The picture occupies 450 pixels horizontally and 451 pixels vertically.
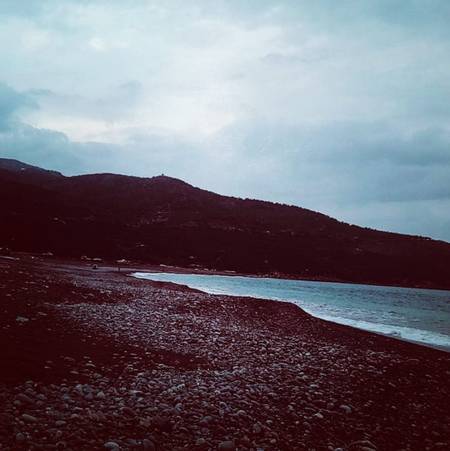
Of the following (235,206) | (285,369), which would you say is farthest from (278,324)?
(235,206)

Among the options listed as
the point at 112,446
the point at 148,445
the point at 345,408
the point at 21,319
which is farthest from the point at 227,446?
the point at 21,319

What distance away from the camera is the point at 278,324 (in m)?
20.4

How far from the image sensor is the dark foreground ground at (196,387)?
6.09 meters

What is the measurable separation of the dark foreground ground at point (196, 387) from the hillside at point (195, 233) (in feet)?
197

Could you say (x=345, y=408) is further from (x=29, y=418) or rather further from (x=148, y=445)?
(x=29, y=418)

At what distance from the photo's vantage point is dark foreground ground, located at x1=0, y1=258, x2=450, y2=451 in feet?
20.0

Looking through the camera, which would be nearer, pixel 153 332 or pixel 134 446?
pixel 134 446

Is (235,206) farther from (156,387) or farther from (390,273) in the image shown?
(156,387)

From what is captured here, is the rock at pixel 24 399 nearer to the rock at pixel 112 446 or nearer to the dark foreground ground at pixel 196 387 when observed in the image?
the dark foreground ground at pixel 196 387

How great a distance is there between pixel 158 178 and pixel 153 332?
143082 mm

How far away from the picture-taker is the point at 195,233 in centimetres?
11338

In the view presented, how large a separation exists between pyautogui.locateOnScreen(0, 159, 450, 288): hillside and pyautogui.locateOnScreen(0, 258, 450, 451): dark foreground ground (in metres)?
60.0

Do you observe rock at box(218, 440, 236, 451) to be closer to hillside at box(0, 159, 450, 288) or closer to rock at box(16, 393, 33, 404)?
rock at box(16, 393, 33, 404)

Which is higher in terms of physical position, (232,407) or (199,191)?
(199,191)
